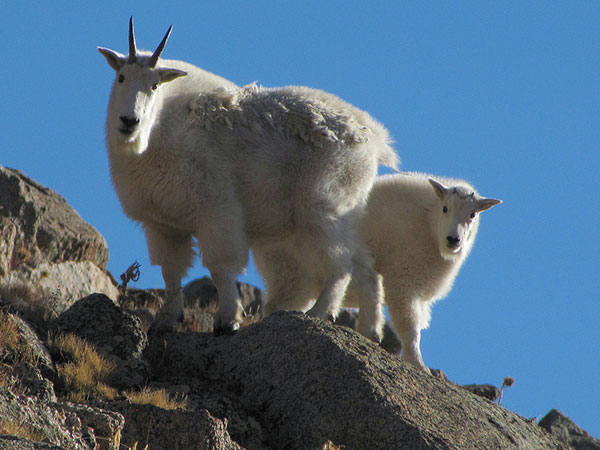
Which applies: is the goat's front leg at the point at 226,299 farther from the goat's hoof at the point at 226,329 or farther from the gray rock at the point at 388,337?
the gray rock at the point at 388,337

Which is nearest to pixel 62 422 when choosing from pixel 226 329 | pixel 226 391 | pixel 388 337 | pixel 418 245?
pixel 226 391

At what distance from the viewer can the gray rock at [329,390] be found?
21.1ft

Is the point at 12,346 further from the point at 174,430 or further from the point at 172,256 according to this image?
the point at 172,256

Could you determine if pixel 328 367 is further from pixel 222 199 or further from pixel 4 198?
pixel 4 198

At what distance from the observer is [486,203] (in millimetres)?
10430

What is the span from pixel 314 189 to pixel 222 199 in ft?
3.16

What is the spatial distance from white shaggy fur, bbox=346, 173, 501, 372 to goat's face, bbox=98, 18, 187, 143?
304 centimetres

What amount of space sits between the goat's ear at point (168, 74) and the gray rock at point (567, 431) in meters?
5.20

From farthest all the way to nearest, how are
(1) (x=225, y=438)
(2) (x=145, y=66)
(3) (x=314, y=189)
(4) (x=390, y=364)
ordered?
(3) (x=314, y=189) < (2) (x=145, y=66) < (4) (x=390, y=364) < (1) (x=225, y=438)

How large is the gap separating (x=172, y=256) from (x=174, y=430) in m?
3.50

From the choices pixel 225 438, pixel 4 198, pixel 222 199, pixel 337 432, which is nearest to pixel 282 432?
pixel 337 432

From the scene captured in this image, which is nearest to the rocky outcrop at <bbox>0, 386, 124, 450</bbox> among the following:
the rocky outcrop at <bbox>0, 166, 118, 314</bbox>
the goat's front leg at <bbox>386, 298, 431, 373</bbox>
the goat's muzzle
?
the goat's muzzle

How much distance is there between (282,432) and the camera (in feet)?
21.6

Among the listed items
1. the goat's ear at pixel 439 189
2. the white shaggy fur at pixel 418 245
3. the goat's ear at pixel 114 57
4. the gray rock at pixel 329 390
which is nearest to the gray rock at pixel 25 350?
the gray rock at pixel 329 390
